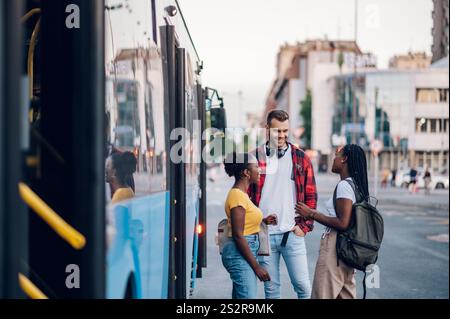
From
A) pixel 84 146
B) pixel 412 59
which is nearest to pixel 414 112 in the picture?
pixel 412 59

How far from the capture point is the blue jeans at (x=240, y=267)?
3.83 metres

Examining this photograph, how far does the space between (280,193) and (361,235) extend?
441 mm

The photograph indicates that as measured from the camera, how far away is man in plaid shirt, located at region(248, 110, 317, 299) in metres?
3.67

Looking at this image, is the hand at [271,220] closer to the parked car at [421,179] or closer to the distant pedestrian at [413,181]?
the distant pedestrian at [413,181]

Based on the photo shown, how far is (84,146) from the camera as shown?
7.27ft

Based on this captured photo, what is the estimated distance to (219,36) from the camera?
12.7 feet

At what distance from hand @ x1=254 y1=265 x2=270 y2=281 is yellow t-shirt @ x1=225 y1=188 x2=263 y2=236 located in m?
0.19

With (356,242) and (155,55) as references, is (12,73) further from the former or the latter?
(356,242)

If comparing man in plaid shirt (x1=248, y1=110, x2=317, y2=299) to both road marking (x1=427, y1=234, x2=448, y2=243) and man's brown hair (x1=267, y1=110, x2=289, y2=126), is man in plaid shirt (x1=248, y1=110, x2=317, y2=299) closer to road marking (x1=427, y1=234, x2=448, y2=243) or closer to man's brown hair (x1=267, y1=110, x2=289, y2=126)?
man's brown hair (x1=267, y1=110, x2=289, y2=126)

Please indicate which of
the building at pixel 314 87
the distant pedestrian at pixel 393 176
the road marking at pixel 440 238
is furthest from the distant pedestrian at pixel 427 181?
the road marking at pixel 440 238

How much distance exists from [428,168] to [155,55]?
46859mm

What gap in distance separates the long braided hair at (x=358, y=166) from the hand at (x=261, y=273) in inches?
24.7

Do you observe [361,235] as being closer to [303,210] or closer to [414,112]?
[303,210]

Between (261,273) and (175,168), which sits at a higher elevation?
(175,168)
